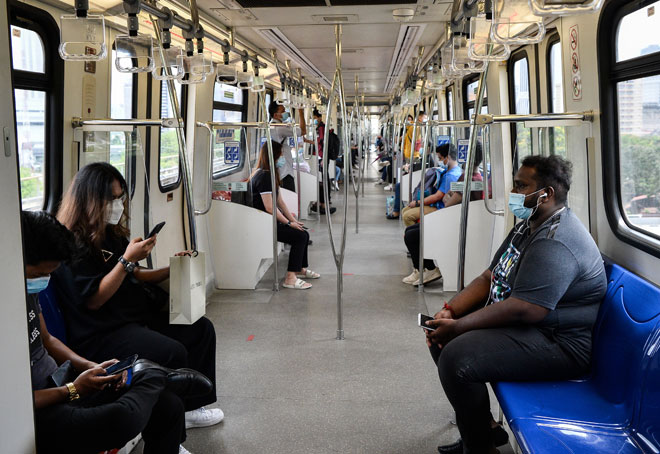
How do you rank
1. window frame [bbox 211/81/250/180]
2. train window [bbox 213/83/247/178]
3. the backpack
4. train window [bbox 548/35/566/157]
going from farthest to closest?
the backpack < window frame [bbox 211/81/250/180] < train window [bbox 213/83/247/178] < train window [bbox 548/35/566/157]

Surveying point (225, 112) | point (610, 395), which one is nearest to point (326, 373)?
point (610, 395)

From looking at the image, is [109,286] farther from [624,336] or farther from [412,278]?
[412,278]

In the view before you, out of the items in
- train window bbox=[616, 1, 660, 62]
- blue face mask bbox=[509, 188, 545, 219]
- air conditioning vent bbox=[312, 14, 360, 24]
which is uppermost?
air conditioning vent bbox=[312, 14, 360, 24]

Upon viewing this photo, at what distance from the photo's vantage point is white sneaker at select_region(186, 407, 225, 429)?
3.39 meters

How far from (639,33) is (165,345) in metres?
2.70

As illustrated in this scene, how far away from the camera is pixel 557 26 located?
4414 millimetres

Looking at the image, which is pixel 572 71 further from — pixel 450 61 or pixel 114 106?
pixel 114 106

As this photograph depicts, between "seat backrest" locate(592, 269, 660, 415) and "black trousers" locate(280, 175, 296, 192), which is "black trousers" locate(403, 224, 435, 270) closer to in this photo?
"black trousers" locate(280, 175, 296, 192)

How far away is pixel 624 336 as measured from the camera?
102 inches

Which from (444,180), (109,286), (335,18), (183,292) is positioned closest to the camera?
(109,286)

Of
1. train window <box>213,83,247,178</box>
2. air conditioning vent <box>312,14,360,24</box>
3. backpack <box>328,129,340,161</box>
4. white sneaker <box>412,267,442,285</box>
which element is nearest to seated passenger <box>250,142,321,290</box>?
train window <box>213,83,247,178</box>

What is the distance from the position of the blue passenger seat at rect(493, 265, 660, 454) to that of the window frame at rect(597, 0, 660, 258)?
789 millimetres

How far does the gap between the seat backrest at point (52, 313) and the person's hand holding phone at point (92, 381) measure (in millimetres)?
502

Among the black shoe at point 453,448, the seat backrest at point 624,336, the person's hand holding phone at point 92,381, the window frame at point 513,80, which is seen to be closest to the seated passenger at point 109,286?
the person's hand holding phone at point 92,381
